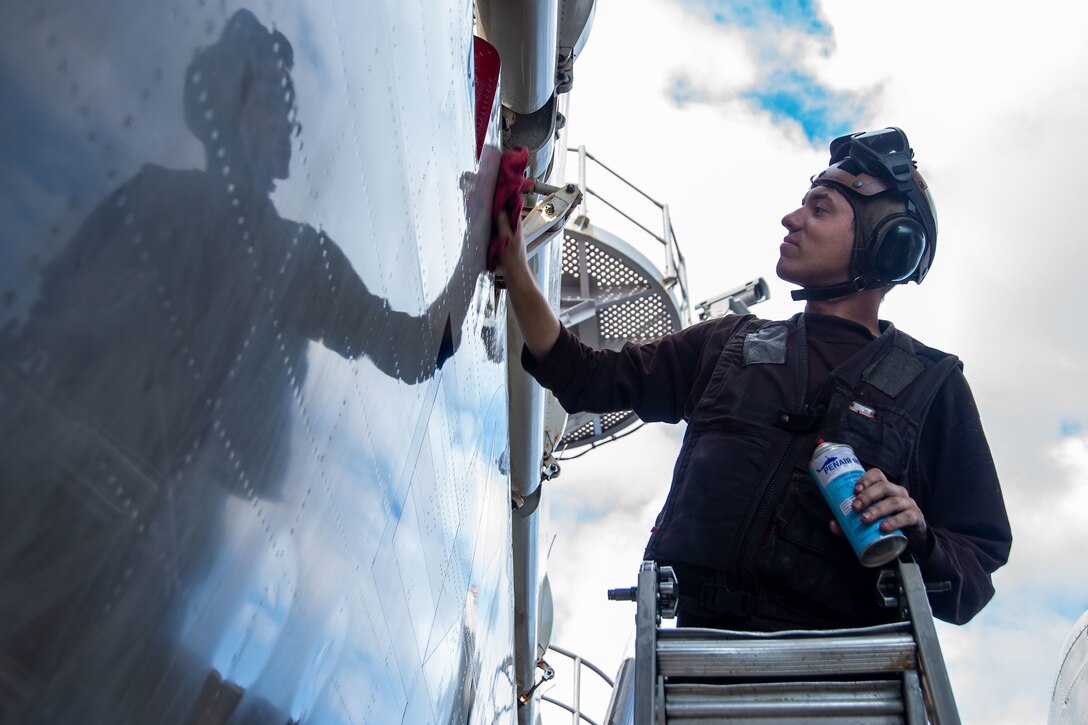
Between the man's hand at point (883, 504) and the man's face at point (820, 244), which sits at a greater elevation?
the man's face at point (820, 244)

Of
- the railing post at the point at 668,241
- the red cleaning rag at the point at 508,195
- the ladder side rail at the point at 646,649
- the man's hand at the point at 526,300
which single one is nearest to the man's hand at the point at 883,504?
the ladder side rail at the point at 646,649

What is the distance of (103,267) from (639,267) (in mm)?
9936

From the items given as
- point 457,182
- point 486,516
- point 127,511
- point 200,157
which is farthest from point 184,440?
point 486,516

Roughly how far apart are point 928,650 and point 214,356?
2022mm

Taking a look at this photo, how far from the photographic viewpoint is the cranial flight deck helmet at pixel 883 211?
3775 millimetres

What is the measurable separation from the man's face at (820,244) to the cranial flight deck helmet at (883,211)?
0.10 ft

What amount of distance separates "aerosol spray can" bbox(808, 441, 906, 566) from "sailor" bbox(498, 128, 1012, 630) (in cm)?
4

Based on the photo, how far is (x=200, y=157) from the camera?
51.7 inches

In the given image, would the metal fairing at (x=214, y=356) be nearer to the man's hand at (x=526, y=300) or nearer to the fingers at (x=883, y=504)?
the man's hand at (x=526, y=300)

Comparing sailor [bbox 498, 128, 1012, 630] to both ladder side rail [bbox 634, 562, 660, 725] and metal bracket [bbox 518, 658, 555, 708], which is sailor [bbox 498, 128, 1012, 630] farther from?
metal bracket [bbox 518, 658, 555, 708]

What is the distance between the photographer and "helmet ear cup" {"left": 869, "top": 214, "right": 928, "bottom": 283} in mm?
3764

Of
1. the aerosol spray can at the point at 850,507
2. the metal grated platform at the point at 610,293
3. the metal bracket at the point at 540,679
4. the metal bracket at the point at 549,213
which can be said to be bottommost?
the aerosol spray can at the point at 850,507

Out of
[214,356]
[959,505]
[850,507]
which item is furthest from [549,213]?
[214,356]

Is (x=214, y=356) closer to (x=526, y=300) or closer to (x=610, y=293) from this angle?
(x=526, y=300)
